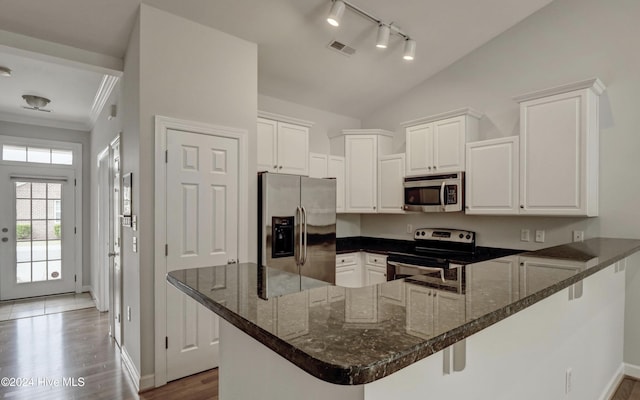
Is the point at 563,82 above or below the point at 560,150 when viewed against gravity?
above

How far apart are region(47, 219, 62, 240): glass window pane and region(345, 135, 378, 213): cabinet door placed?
4526 mm

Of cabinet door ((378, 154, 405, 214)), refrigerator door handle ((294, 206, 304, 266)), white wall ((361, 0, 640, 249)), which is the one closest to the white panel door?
refrigerator door handle ((294, 206, 304, 266))

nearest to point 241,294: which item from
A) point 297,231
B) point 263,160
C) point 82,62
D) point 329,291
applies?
point 329,291

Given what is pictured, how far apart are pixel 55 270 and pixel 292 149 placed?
4387 mm

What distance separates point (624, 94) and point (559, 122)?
602 millimetres

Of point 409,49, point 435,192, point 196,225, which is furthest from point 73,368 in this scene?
point 409,49

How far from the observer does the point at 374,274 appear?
420cm

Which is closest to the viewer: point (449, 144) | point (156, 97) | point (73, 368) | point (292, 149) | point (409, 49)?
point (156, 97)

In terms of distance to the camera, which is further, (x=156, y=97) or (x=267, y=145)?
(x=267, y=145)

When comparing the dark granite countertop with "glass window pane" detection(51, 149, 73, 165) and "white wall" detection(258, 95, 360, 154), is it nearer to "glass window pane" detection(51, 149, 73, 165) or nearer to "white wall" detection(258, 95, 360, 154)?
"white wall" detection(258, 95, 360, 154)

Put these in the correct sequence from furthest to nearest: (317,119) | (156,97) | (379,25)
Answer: (317,119)
(379,25)
(156,97)

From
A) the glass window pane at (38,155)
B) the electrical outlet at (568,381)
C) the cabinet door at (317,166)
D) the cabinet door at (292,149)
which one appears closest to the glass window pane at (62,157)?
the glass window pane at (38,155)

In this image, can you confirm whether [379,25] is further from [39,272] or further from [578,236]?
[39,272]

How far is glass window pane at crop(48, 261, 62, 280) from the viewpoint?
512cm
